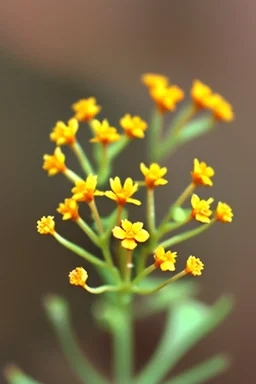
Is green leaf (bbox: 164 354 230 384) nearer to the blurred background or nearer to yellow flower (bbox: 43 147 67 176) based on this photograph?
the blurred background

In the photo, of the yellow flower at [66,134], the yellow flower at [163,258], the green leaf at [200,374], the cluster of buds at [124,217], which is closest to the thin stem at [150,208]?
the cluster of buds at [124,217]

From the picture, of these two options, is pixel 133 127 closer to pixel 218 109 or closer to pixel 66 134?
pixel 66 134

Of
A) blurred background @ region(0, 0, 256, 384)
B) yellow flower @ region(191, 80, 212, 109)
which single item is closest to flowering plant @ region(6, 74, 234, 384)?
yellow flower @ region(191, 80, 212, 109)

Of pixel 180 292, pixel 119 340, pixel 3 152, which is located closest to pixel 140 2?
pixel 3 152

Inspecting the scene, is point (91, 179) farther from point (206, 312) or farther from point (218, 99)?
point (206, 312)

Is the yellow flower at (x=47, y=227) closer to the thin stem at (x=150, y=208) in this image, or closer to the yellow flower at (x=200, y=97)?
the thin stem at (x=150, y=208)
